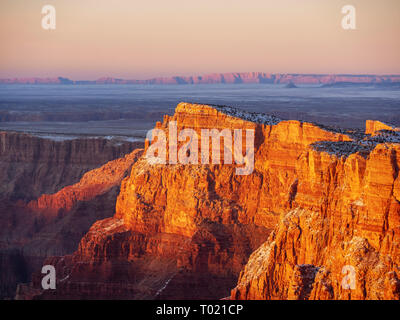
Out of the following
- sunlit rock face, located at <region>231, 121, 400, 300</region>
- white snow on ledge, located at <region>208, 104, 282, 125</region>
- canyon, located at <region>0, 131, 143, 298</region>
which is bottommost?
canyon, located at <region>0, 131, 143, 298</region>

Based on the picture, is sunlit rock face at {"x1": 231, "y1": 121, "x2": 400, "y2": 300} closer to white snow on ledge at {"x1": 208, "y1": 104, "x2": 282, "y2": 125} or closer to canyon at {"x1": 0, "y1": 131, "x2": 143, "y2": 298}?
white snow on ledge at {"x1": 208, "y1": 104, "x2": 282, "y2": 125}

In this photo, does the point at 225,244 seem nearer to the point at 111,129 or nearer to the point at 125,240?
the point at 125,240

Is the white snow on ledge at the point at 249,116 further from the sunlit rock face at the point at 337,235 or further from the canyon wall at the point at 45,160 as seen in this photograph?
the canyon wall at the point at 45,160

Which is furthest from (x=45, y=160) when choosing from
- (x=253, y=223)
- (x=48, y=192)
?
(x=253, y=223)

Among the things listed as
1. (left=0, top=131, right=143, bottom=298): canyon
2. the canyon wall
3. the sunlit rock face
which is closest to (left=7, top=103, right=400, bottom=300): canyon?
the sunlit rock face

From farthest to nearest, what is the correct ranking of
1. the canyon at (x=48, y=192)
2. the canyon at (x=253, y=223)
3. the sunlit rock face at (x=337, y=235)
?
the canyon at (x=48, y=192) → the canyon at (x=253, y=223) → the sunlit rock face at (x=337, y=235)

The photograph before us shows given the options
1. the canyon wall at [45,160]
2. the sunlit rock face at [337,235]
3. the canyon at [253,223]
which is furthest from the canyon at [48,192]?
the sunlit rock face at [337,235]

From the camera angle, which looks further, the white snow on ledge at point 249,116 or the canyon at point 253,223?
the white snow on ledge at point 249,116

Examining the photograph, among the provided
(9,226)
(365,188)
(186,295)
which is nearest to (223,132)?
(186,295)

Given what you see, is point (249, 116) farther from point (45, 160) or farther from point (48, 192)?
point (45, 160)
